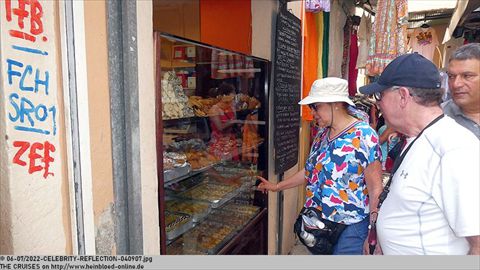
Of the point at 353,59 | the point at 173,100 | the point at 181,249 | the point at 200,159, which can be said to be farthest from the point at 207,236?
the point at 353,59

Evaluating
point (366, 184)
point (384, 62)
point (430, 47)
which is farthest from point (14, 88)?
point (430, 47)

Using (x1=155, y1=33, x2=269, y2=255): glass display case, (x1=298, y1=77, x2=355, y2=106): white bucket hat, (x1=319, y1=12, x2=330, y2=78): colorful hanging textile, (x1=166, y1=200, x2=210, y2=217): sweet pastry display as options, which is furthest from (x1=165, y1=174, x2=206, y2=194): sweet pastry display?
(x1=319, y1=12, x2=330, y2=78): colorful hanging textile

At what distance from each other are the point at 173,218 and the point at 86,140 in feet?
4.37

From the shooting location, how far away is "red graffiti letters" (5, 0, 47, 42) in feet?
3.42

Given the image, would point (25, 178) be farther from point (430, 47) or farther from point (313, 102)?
point (430, 47)

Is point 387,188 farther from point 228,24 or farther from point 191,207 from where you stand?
point 228,24

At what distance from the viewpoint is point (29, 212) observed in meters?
1.13

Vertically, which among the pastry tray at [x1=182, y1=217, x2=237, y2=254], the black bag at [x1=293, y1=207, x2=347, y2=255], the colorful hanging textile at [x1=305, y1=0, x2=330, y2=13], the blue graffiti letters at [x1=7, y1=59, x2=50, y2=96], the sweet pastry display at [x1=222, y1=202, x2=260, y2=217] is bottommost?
the pastry tray at [x1=182, y1=217, x2=237, y2=254]

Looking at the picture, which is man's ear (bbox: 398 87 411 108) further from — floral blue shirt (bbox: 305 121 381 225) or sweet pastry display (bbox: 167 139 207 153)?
sweet pastry display (bbox: 167 139 207 153)

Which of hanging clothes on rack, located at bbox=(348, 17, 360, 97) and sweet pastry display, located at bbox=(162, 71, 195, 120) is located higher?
hanging clothes on rack, located at bbox=(348, 17, 360, 97)

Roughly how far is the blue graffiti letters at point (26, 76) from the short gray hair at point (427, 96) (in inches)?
58.8

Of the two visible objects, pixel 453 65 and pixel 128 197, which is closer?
pixel 128 197

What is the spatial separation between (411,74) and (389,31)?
7.16ft

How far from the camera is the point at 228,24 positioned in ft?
11.3
